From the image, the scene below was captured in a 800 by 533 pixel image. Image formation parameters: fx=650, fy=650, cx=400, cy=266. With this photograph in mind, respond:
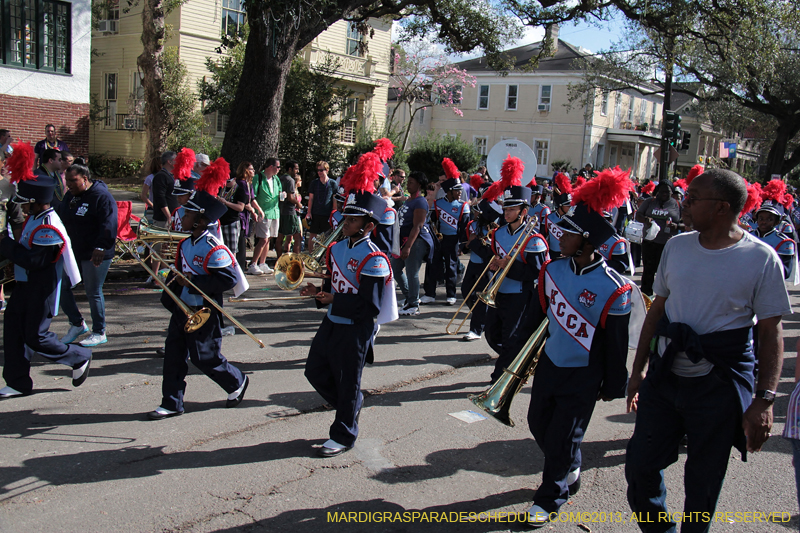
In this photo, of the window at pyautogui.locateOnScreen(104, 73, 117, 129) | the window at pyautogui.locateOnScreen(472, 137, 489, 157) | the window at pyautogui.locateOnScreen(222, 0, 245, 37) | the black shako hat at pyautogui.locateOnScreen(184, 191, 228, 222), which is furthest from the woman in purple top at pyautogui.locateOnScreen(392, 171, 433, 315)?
the window at pyautogui.locateOnScreen(472, 137, 489, 157)

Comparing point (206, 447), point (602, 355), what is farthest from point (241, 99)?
point (602, 355)

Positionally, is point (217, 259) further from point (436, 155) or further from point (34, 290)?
point (436, 155)

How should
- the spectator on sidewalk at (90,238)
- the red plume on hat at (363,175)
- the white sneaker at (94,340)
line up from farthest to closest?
the white sneaker at (94,340) < the spectator on sidewalk at (90,238) < the red plume on hat at (363,175)

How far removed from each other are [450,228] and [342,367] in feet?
18.9

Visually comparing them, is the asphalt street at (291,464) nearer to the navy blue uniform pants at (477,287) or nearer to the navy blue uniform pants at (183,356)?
the navy blue uniform pants at (183,356)

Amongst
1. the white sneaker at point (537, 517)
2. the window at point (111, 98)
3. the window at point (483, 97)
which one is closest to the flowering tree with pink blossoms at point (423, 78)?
the window at point (483, 97)

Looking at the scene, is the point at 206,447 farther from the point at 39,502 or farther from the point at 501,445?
the point at 501,445

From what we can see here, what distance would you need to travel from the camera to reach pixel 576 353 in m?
3.70

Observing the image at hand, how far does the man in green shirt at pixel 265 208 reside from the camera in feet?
36.3

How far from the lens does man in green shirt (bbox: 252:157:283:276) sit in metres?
11.1

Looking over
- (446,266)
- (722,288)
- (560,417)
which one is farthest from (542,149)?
(722,288)

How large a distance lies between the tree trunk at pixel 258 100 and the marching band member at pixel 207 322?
23.2 ft

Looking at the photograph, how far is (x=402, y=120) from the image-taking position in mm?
44719

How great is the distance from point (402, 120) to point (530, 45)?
32.6 ft
